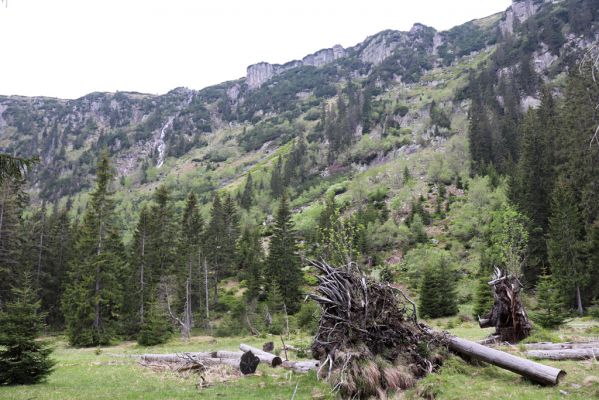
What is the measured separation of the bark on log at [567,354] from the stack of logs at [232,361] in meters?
7.43

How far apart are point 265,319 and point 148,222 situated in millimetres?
17697

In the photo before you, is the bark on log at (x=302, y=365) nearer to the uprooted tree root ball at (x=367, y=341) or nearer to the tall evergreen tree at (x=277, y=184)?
the uprooted tree root ball at (x=367, y=341)

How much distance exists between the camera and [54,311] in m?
51.7

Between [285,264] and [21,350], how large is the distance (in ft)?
123

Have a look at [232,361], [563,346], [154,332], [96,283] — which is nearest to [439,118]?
[96,283]

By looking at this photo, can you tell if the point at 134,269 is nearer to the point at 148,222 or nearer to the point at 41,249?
the point at 148,222

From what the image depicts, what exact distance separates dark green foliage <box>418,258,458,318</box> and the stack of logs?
71.4ft

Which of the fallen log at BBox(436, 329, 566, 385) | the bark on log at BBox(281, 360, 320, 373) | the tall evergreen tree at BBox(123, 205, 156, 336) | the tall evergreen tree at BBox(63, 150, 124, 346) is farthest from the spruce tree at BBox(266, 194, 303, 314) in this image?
the fallen log at BBox(436, 329, 566, 385)

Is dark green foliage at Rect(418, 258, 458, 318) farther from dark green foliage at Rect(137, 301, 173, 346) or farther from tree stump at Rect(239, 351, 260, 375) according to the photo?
tree stump at Rect(239, 351, 260, 375)

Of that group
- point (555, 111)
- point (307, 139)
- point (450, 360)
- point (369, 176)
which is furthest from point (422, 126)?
point (450, 360)

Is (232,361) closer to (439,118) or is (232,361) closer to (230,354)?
(230,354)

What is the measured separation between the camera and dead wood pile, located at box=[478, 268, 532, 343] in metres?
16.9

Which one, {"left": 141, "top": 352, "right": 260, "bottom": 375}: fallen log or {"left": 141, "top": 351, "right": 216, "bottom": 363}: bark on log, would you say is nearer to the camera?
{"left": 141, "top": 352, "right": 260, "bottom": 375}: fallen log

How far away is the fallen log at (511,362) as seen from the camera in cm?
1011
